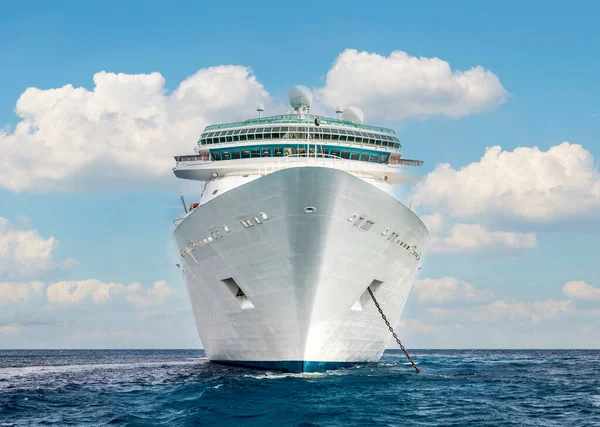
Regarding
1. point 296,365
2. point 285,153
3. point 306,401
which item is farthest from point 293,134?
point 306,401

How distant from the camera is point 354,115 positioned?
40469 millimetres

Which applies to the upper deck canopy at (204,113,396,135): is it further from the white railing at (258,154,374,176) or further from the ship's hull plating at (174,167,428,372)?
the ship's hull plating at (174,167,428,372)

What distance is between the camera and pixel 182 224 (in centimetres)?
3247

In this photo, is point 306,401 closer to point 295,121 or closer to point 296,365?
point 296,365

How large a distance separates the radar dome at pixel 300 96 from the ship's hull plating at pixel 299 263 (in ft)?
38.5

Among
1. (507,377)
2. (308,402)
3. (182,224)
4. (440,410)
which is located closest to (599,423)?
(440,410)

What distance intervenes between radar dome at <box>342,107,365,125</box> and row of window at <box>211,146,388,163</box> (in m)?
3.95

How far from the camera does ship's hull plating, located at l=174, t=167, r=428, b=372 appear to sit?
2639 centimetres

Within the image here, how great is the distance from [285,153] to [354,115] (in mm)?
7565

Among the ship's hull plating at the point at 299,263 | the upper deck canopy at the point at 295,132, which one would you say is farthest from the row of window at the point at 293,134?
the ship's hull plating at the point at 299,263

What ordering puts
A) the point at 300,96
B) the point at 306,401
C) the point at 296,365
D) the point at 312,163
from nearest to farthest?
the point at 306,401, the point at 296,365, the point at 312,163, the point at 300,96

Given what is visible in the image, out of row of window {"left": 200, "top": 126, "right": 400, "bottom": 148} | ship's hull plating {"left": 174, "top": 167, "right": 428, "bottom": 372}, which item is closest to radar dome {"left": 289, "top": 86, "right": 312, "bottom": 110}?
row of window {"left": 200, "top": 126, "right": 400, "bottom": 148}

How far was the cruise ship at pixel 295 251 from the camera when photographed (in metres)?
26.5

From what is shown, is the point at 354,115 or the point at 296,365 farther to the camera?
the point at 354,115
